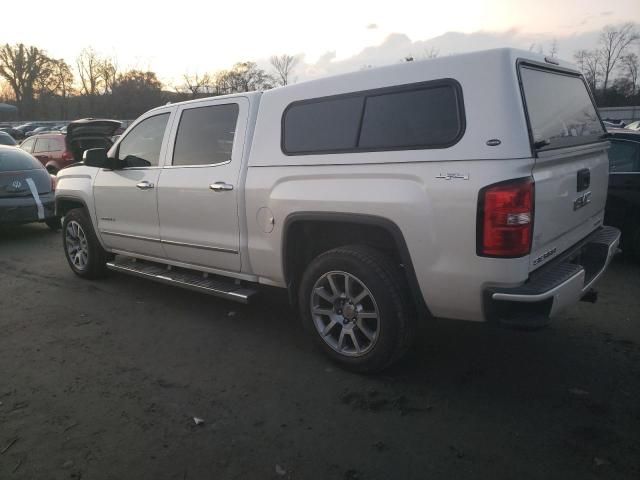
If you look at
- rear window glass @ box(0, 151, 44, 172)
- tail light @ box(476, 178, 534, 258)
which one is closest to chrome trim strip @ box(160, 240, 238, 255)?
tail light @ box(476, 178, 534, 258)

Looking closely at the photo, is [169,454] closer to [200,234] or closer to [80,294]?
[200,234]

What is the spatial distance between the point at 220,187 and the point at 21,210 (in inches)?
227

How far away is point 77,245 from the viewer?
602cm

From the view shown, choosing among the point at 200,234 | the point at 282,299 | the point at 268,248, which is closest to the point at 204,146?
the point at 200,234

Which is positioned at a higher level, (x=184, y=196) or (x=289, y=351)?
(x=184, y=196)

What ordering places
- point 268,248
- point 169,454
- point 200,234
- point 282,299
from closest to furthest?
point 169,454, point 268,248, point 200,234, point 282,299


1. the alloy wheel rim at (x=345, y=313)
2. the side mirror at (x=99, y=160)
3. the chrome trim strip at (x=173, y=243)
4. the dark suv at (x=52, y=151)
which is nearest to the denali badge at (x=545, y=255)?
the alloy wheel rim at (x=345, y=313)

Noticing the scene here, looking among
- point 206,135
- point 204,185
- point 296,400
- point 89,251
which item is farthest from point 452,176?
point 89,251

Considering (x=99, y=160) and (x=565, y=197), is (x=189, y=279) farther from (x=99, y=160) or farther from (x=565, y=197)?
(x=565, y=197)

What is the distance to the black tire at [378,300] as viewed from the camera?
3227 mm

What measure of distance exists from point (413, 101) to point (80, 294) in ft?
13.8

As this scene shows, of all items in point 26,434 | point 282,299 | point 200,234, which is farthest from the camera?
point 282,299

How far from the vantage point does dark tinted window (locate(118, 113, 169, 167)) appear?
16.0 feet

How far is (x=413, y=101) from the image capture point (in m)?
3.14
